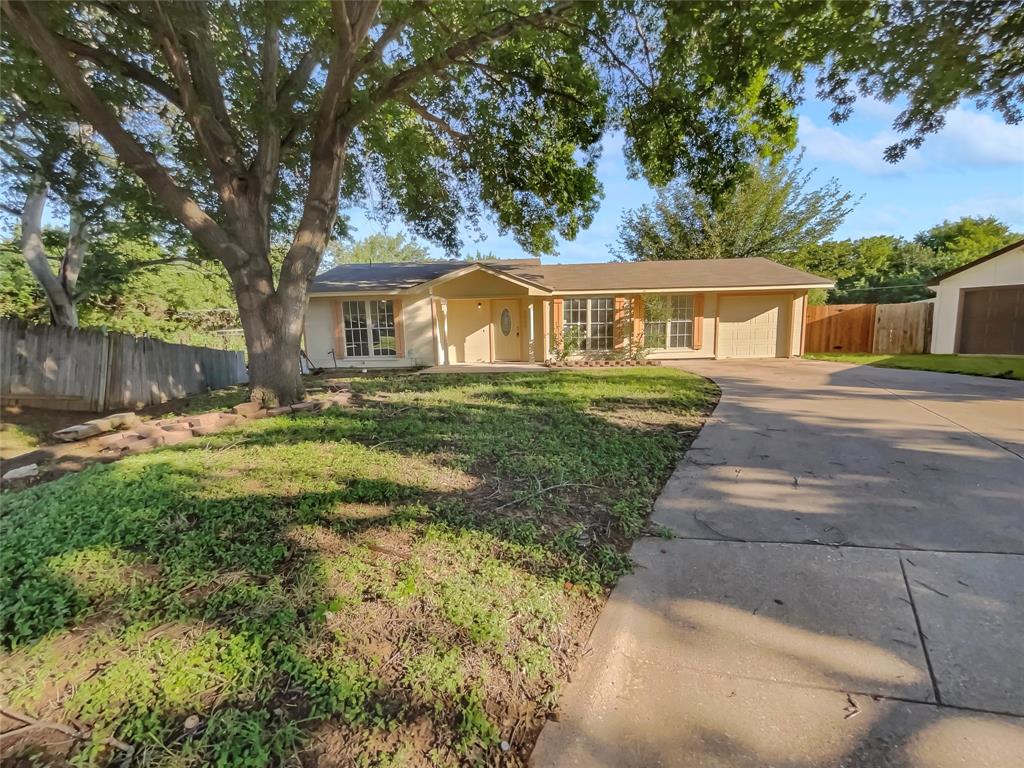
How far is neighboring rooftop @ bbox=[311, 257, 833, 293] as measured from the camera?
546 inches

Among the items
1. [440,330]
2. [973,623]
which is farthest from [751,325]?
[973,623]

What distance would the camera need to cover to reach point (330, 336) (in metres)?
14.3

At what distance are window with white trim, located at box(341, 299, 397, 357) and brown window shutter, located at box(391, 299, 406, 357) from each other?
0.09 m

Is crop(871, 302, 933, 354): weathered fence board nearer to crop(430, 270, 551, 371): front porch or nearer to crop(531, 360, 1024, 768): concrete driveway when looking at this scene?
crop(430, 270, 551, 371): front porch

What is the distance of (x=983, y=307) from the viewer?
1416 cm

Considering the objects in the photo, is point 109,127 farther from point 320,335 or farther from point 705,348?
point 705,348

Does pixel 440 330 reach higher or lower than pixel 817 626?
higher

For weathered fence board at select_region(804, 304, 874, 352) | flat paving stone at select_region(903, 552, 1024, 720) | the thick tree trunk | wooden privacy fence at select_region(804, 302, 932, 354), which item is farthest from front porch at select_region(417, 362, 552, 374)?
weathered fence board at select_region(804, 304, 874, 352)

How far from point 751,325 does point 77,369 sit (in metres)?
16.8

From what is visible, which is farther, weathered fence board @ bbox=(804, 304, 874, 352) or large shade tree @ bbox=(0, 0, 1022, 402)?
weathered fence board @ bbox=(804, 304, 874, 352)

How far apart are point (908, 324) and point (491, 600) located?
19788 millimetres

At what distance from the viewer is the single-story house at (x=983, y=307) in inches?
526

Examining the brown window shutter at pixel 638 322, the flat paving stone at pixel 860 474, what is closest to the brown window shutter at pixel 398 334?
the brown window shutter at pixel 638 322

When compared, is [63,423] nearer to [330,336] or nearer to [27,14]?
[27,14]
